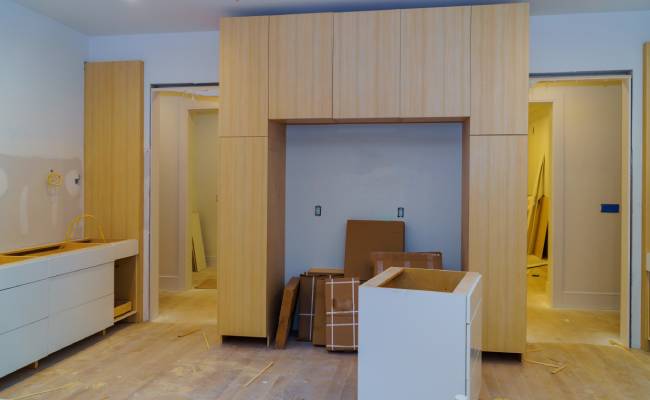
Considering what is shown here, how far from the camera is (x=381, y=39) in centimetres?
396

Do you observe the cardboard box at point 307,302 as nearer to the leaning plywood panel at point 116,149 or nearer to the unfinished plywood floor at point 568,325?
the leaning plywood panel at point 116,149

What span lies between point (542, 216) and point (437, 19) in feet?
18.3

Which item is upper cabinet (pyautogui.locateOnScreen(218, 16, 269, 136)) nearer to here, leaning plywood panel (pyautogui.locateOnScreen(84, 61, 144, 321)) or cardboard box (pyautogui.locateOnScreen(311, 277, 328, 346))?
leaning plywood panel (pyautogui.locateOnScreen(84, 61, 144, 321))

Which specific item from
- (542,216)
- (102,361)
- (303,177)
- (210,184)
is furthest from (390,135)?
(542,216)

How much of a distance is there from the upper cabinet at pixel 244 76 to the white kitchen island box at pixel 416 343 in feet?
7.21

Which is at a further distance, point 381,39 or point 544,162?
point 544,162

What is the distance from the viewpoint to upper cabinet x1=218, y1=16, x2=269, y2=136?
4109mm

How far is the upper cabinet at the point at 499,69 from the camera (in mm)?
3787

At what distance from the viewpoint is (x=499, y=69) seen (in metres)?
3.81

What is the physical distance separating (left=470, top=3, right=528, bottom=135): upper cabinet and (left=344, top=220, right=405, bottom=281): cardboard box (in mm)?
1168

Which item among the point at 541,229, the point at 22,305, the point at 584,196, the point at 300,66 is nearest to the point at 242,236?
the point at 300,66

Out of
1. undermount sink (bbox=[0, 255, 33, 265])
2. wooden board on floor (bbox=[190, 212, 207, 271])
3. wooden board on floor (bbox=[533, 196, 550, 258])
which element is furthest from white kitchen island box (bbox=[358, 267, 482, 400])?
wooden board on floor (bbox=[533, 196, 550, 258])

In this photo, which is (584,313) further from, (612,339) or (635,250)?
(635,250)

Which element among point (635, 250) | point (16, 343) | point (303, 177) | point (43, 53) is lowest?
point (16, 343)
